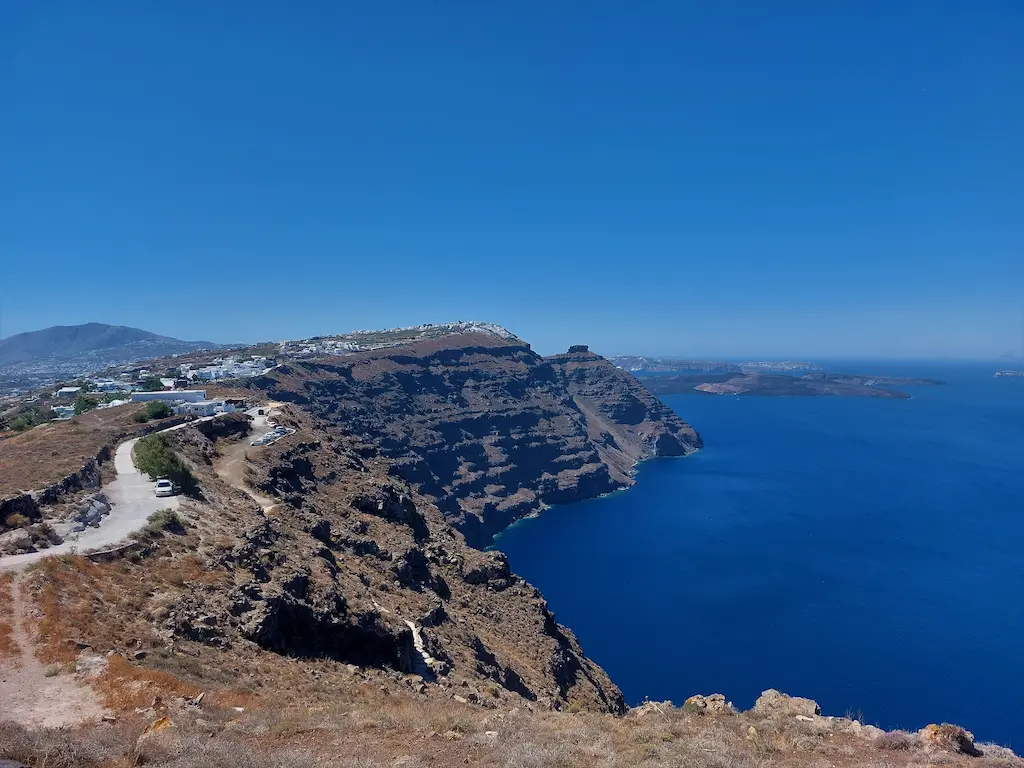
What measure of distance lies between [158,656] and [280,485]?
22396mm

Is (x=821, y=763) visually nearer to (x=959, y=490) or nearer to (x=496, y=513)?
(x=496, y=513)

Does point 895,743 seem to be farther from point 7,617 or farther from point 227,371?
point 227,371

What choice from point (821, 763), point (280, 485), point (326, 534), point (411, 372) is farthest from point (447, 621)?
point (411, 372)

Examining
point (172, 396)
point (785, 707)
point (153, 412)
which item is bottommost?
point (785, 707)

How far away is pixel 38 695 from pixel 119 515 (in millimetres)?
13858

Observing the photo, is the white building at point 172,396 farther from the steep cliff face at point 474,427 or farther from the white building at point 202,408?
the steep cliff face at point 474,427

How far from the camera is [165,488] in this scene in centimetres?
2753

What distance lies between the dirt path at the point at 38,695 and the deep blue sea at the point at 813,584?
2038 inches

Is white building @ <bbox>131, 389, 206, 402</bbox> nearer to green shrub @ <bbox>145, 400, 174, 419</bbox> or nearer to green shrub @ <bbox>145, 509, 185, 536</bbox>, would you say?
green shrub @ <bbox>145, 400, 174, 419</bbox>

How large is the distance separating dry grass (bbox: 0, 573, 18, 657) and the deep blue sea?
169 ft

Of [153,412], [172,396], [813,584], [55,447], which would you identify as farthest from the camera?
[813,584]

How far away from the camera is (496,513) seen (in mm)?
119188

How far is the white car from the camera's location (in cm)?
2742

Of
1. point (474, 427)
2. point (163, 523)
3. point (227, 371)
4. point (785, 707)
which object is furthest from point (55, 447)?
point (474, 427)
